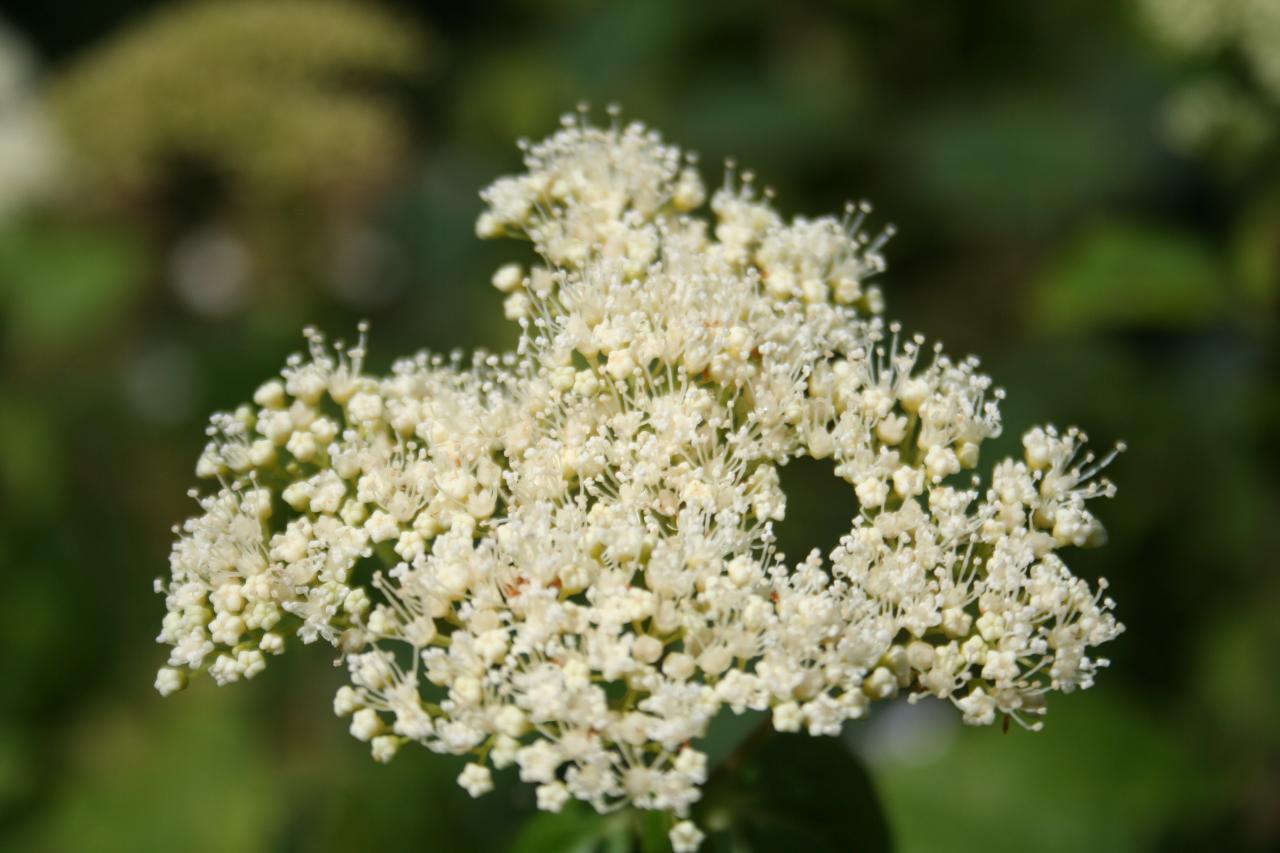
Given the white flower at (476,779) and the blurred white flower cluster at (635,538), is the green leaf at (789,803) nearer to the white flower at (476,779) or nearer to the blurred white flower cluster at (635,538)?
the blurred white flower cluster at (635,538)

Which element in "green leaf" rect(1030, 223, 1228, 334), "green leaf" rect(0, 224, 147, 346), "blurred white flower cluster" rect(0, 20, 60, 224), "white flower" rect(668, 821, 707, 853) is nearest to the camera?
"white flower" rect(668, 821, 707, 853)

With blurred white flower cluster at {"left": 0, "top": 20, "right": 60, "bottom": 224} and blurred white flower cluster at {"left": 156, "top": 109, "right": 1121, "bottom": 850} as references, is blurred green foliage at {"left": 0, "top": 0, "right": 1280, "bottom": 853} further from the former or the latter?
blurred white flower cluster at {"left": 156, "top": 109, "right": 1121, "bottom": 850}

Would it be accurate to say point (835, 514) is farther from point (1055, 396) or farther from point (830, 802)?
point (830, 802)

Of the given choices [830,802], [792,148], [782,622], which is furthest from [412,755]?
[792,148]

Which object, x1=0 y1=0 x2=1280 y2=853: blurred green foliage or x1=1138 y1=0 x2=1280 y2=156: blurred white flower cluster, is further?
x1=0 y1=0 x2=1280 y2=853: blurred green foliage

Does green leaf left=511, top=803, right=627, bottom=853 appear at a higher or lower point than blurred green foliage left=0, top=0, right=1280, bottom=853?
lower

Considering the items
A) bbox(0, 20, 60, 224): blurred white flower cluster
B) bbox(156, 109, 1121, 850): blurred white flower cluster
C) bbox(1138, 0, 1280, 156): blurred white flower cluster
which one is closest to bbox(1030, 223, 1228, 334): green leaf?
bbox(1138, 0, 1280, 156): blurred white flower cluster
